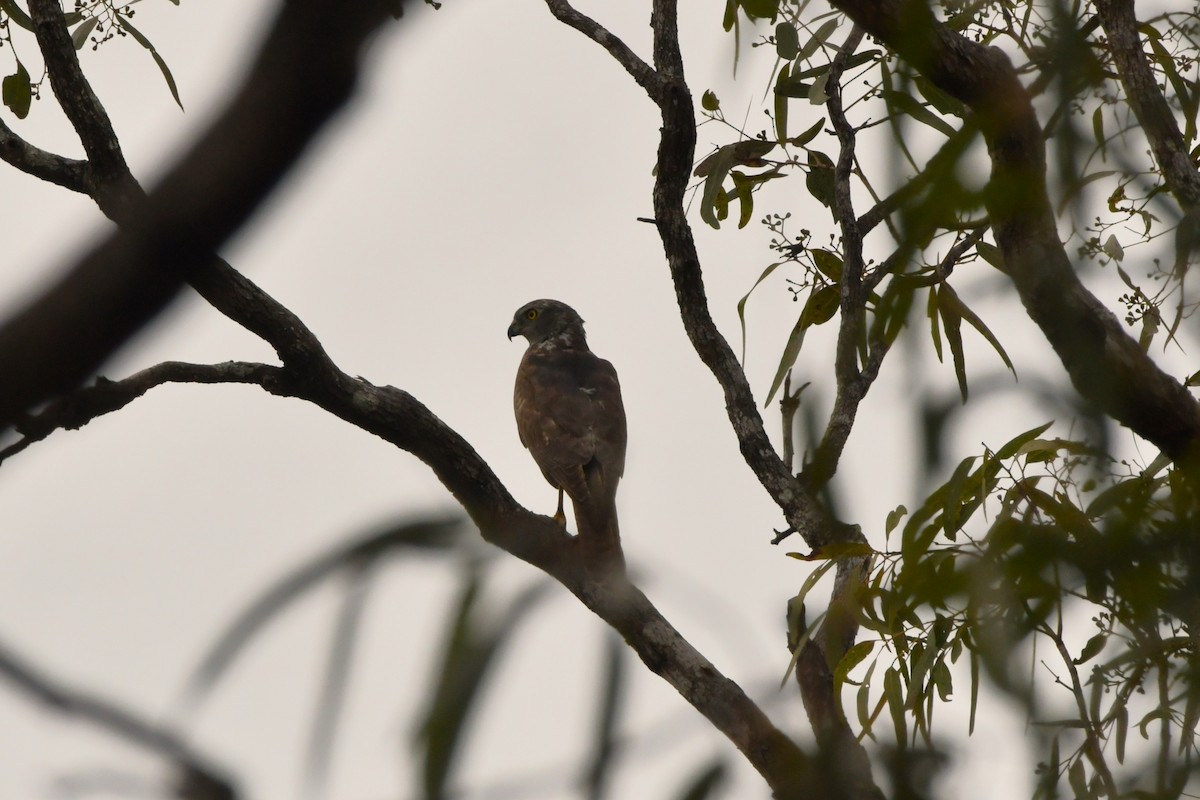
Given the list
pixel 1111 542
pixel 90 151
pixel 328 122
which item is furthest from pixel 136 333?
pixel 90 151

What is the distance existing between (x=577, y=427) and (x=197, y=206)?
612cm

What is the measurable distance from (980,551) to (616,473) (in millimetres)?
4157

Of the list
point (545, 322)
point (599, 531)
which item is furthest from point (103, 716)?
point (545, 322)

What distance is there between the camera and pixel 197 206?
924mm

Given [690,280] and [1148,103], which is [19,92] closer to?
[690,280]

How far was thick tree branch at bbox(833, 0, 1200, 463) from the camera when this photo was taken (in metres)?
2.19

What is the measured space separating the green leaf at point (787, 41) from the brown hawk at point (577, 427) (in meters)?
2.14

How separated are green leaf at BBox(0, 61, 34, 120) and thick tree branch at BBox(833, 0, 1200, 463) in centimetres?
319

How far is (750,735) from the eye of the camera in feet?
11.3

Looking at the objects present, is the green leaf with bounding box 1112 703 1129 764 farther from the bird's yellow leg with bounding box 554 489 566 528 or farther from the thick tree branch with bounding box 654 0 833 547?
the bird's yellow leg with bounding box 554 489 566 528

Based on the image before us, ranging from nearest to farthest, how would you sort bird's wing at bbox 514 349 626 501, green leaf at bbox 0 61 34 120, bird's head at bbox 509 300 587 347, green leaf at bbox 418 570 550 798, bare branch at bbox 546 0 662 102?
green leaf at bbox 418 570 550 798 → bare branch at bbox 546 0 662 102 → green leaf at bbox 0 61 34 120 → bird's wing at bbox 514 349 626 501 → bird's head at bbox 509 300 587 347

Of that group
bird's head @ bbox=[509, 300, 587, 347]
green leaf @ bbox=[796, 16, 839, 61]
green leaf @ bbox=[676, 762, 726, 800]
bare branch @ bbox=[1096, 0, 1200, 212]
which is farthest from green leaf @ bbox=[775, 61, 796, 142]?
bird's head @ bbox=[509, 300, 587, 347]

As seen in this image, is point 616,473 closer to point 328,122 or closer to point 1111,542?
point 1111,542

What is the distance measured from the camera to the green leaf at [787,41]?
4098 mm
